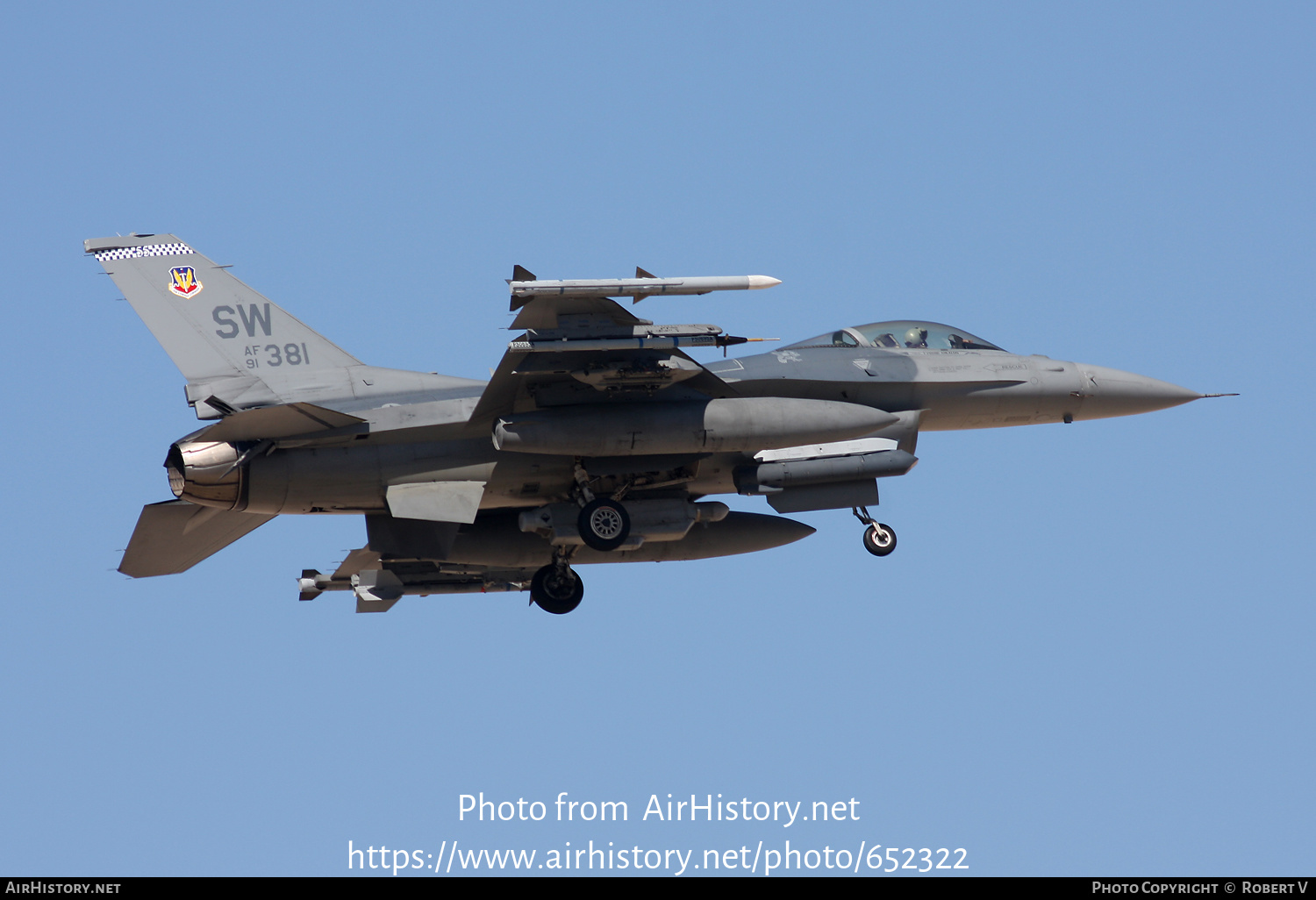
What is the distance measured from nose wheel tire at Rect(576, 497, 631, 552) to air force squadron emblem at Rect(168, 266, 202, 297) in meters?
5.49

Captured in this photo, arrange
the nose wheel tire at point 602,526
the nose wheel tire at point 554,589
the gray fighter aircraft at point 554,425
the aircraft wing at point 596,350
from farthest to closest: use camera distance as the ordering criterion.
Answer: the nose wheel tire at point 554,589 < the nose wheel tire at point 602,526 < the gray fighter aircraft at point 554,425 < the aircraft wing at point 596,350

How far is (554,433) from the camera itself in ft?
59.8

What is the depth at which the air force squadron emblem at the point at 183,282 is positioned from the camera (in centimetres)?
1956

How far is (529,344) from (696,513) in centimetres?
359

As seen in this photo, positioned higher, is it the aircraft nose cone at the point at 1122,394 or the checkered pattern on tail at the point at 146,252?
the checkered pattern on tail at the point at 146,252

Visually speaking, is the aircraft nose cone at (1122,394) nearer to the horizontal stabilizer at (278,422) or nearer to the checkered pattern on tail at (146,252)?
the horizontal stabilizer at (278,422)

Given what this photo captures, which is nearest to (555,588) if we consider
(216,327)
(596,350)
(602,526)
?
(602,526)

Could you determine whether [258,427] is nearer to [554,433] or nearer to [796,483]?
[554,433]

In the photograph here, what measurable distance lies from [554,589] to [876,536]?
4173 millimetres

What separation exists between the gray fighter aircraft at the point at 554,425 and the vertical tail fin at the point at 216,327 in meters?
0.02

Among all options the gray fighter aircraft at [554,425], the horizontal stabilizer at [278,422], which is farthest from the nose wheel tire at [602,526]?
the horizontal stabilizer at [278,422]
